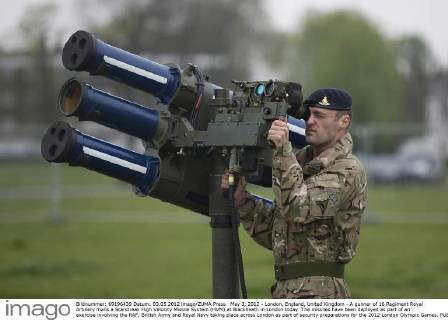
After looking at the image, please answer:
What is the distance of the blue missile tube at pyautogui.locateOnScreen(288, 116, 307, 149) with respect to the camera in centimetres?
634

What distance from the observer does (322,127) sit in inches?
235

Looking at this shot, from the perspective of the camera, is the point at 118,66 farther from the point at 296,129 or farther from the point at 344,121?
the point at 344,121

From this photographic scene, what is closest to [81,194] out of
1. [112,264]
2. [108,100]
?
[112,264]

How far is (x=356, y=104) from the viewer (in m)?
52.0

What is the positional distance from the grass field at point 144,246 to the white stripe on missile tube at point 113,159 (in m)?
3.77

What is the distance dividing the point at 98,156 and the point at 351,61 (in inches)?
2001

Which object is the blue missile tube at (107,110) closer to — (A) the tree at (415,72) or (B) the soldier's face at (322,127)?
(B) the soldier's face at (322,127)

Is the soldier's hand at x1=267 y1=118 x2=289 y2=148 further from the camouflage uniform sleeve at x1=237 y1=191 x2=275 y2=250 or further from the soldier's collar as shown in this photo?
the camouflage uniform sleeve at x1=237 y1=191 x2=275 y2=250

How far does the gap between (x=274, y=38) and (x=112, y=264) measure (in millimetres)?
41202

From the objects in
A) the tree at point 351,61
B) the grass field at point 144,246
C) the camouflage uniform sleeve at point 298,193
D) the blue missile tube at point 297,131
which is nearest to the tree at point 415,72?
the tree at point 351,61

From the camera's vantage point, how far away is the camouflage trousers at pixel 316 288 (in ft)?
19.5

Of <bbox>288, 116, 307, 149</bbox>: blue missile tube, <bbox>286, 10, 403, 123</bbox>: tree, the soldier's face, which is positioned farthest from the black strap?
<bbox>286, 10, 403, 123</bbox>: tree

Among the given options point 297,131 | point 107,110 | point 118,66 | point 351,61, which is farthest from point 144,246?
point 351,61

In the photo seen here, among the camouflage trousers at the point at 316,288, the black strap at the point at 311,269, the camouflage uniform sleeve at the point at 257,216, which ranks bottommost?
the camouflage trousers at the point at 316,288
